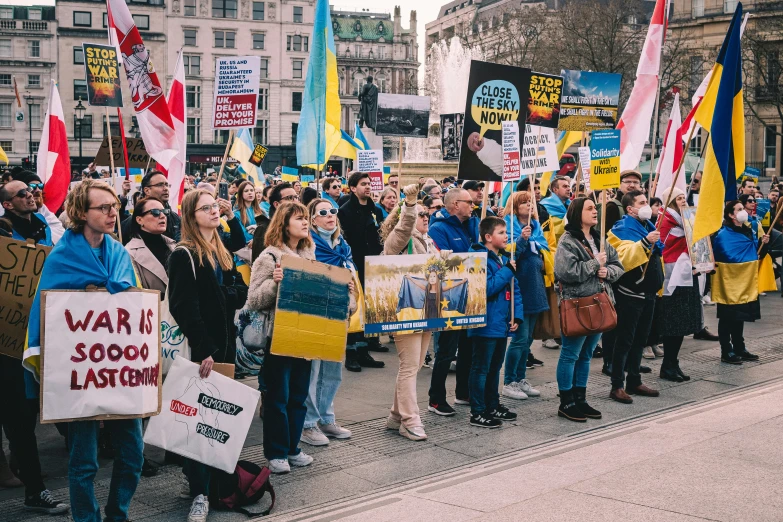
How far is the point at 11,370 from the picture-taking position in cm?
595

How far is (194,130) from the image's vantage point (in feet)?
261

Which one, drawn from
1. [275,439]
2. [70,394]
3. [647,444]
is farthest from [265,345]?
[647,444]

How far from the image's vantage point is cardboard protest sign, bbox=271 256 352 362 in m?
6.29

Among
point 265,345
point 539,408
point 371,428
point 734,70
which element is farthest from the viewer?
point 734,70

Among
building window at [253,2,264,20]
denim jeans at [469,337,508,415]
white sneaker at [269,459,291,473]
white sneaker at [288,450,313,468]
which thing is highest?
building window at [253,2,264,20]

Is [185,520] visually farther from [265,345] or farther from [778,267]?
[778,267]

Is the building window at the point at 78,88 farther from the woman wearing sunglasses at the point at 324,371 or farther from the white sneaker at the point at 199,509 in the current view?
the white sneaker at the point at 199,509

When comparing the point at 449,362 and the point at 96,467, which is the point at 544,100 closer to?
A: the point at 449,362

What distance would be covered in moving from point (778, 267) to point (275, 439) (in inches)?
579

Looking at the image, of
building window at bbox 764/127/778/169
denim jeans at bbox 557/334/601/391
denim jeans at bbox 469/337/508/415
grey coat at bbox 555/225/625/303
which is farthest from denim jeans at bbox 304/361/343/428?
building window at bbox 764/127/778/169

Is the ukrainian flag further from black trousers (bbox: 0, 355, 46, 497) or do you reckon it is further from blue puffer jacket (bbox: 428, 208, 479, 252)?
black trousers (bbox: 0, 355, 46, 497)

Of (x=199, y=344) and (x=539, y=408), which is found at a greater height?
(x=199, y=344)

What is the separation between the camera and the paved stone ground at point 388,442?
5.99m

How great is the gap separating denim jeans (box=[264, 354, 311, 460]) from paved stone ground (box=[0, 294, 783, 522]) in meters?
0.23
